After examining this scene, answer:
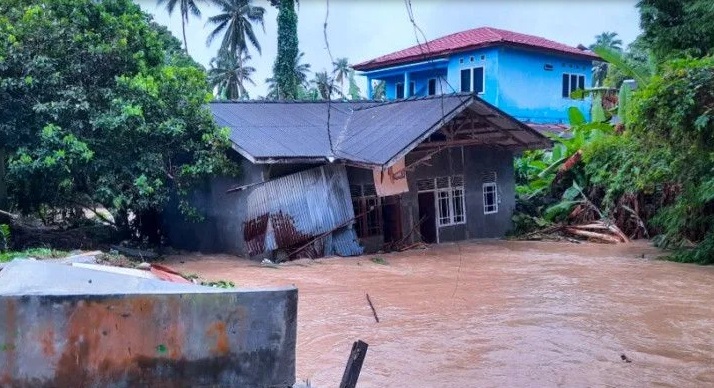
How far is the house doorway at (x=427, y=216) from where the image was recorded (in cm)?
1823

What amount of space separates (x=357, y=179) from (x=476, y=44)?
12.3m

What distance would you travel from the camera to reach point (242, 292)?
365cm

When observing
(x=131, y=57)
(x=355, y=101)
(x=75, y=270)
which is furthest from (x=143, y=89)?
(x=75, y=270)

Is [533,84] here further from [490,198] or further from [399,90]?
[490,198]

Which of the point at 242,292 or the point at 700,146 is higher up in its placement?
the point at 700,146

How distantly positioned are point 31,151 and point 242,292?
1138cm

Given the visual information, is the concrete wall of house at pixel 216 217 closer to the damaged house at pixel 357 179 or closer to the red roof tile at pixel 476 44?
the damaged house at pixel 357 179

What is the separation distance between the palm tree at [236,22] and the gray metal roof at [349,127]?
22133mm

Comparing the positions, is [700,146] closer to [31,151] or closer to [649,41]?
[649,41]

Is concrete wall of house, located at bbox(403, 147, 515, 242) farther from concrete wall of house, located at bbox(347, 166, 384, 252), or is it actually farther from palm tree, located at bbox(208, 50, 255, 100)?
palm tree, located at bbox(208, 50, 255, 100)

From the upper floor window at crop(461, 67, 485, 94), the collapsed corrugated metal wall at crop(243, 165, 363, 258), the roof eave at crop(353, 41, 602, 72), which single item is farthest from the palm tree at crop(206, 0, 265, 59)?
the collapsed corrugated metal wall at crop(243, 165, 363, 258)

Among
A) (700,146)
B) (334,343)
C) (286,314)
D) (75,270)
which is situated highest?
(700,146)

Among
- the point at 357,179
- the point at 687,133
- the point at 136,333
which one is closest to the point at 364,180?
the point at 357,179

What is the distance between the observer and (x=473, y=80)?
2758cm
